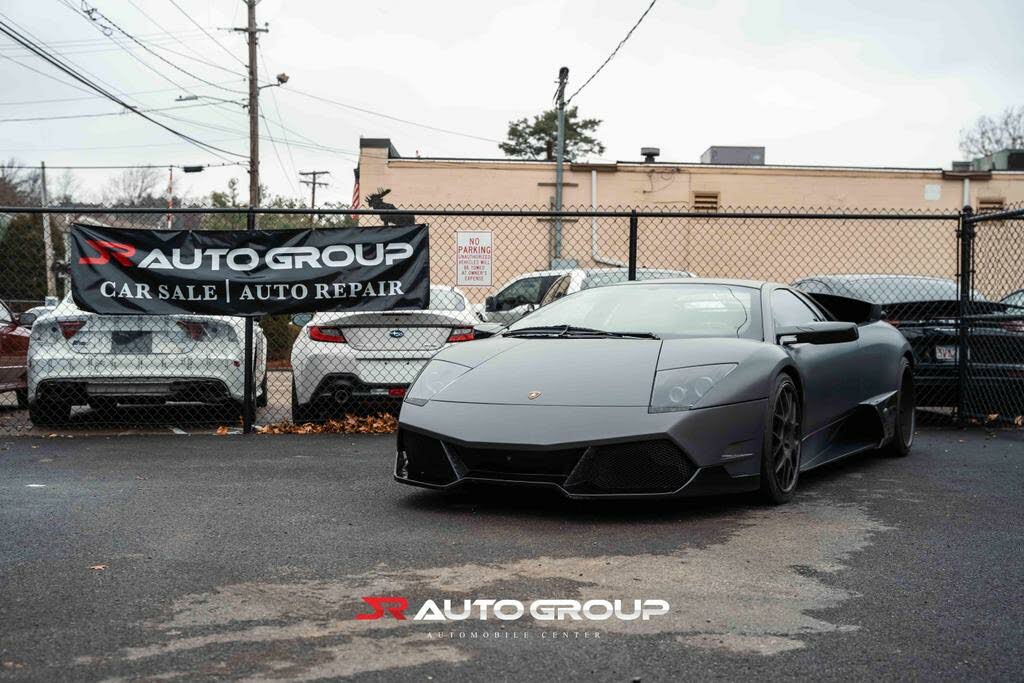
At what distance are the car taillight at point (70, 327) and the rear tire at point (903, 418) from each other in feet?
21.0

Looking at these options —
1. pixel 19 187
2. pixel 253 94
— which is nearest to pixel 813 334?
pixel 253 94

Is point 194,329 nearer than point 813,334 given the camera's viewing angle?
No

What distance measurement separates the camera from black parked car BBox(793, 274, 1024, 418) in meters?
9.56

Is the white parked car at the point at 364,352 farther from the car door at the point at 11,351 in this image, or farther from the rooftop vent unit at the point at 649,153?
the rooftop vent unit at the point at 649,153

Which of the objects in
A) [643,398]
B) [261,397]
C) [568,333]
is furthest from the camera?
[261,397]

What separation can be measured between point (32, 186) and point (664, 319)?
56.5 metres

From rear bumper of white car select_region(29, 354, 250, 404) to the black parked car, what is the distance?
5195 millimetres

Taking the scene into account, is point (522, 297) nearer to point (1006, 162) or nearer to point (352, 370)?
point (352, 370)

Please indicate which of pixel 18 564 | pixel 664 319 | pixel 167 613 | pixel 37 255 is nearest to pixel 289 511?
pixel 18 564

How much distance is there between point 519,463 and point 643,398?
661 mm

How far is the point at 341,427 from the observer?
9344 mm

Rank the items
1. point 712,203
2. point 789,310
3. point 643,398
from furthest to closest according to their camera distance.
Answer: point 712,203, point 789,310, point 643,398

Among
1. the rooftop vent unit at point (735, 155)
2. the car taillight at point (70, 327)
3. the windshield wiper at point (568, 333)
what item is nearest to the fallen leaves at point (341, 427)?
the car taillight at point (70, 327)

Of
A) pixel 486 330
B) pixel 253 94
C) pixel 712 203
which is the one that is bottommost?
pixel 486 330
